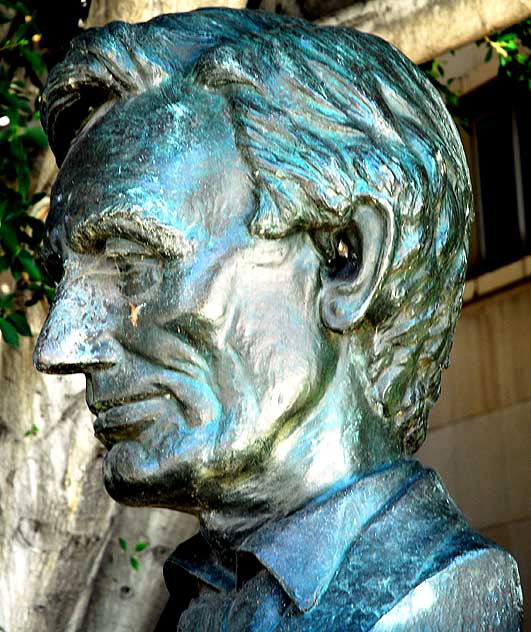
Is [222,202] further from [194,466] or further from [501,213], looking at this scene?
[501,213]

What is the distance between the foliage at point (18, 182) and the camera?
556 centimetres

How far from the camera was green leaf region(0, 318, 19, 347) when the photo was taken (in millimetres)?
5676

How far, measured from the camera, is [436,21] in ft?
18.6

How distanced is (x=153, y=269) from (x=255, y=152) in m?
0.25

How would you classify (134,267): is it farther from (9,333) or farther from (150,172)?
(9,333)

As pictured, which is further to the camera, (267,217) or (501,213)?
(501,213)

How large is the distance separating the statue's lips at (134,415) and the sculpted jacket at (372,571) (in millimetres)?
245

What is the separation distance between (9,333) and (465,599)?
328 cm

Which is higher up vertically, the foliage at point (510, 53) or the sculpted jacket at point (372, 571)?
the sculpted jacket at point (372, 571)

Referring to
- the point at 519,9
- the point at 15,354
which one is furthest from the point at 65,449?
the point at 519,9

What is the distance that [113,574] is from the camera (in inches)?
249

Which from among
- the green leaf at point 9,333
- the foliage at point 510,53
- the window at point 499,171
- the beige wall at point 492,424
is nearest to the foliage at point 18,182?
the green leaf at point 9,333

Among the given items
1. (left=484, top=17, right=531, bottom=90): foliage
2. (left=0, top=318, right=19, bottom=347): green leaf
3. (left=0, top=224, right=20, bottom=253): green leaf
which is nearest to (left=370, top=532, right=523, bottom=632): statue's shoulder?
(left=0, top=224, right=20, bottom=253): green leaf

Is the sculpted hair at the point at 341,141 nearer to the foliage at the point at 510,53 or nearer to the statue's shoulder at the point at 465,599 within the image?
the statue's shoulder at the point at 465,599
